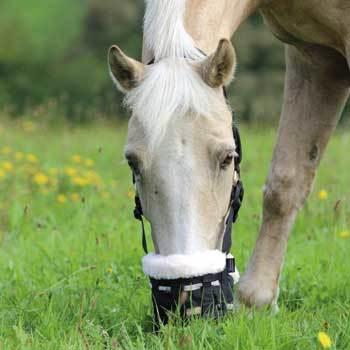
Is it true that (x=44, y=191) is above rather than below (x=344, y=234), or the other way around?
above

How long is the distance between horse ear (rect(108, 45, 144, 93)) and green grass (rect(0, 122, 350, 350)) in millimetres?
896

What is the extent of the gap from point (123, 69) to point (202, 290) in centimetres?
87

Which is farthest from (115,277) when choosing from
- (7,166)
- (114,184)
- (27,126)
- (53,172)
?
(27,126)

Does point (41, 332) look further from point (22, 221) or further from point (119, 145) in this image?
point (119, 145)

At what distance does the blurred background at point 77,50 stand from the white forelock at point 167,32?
24.7 meters

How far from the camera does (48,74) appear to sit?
34688mm

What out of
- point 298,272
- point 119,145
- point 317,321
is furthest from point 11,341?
point 119,145

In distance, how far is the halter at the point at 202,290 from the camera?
2963mm

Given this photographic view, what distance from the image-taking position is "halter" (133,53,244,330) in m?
2.96

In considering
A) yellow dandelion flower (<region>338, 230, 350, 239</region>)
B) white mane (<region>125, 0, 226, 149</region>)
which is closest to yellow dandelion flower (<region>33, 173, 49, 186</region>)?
yellow dandelion flower (<region>338, 230, 350, 239</region>)

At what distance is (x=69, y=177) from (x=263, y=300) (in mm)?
Result: 3082

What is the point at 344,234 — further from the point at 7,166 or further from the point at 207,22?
the point at 7,166

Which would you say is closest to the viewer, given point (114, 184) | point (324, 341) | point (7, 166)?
point (324, 341)

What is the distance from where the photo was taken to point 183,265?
2.87m
